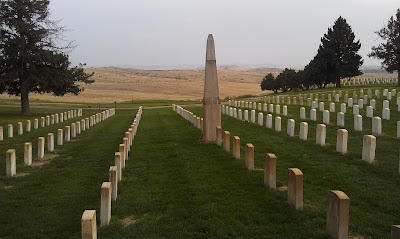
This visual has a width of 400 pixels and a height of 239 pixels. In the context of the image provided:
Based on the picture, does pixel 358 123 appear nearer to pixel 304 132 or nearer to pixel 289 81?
pixel 304 132

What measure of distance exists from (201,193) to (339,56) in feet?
186

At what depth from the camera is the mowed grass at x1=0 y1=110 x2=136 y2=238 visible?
7062 millimetres

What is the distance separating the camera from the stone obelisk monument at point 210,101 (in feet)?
51.9

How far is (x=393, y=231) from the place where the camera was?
4977 mm

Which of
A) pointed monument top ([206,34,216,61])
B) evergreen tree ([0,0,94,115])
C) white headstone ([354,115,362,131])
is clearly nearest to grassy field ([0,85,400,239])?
white headstone ([354,115,362,131])

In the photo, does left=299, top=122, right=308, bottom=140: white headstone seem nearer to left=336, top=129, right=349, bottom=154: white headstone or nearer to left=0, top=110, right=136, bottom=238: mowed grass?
left=336, top=129, right=349, bottom=154: white headstone

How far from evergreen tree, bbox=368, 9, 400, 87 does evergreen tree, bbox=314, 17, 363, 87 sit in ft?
18.1

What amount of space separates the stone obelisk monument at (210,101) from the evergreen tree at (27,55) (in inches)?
838

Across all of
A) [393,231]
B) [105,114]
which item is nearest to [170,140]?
[393,231]

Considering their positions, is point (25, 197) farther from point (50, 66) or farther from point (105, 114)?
point (50, 66)

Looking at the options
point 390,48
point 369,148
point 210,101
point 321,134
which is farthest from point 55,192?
point 390,48

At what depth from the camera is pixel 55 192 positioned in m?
9.37

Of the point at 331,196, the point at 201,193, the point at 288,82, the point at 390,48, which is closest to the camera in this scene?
the point at 331,196

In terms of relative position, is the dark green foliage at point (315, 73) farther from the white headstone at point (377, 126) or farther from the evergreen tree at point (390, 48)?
the white headstone at point (377, 126)
